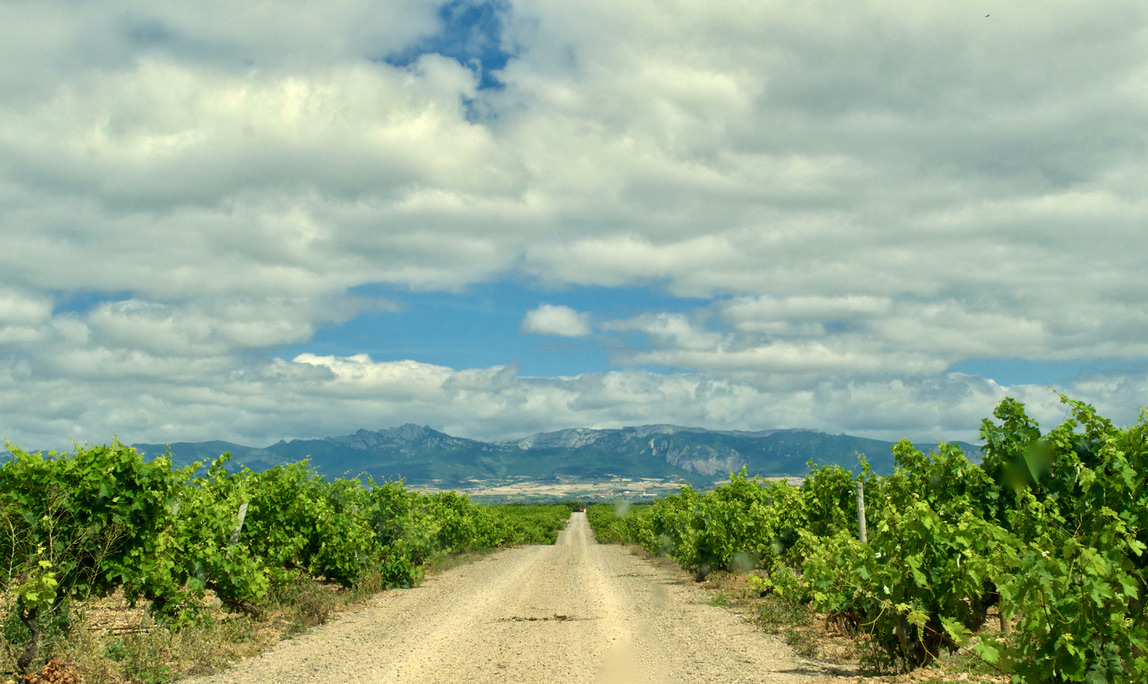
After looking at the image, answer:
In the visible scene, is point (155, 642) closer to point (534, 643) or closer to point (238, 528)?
point (238, 528)

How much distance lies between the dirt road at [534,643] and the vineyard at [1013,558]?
5.60ft

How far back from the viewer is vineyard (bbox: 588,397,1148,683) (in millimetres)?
6191

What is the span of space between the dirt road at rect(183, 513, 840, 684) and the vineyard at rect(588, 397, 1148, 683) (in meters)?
1.71

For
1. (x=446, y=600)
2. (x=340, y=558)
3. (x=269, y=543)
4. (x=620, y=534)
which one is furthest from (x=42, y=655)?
(x=620, y=534)

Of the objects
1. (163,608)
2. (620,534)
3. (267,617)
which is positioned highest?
(163,608)

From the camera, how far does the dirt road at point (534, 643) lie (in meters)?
10.5

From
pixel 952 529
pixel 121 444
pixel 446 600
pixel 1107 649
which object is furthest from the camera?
pixel 446 600

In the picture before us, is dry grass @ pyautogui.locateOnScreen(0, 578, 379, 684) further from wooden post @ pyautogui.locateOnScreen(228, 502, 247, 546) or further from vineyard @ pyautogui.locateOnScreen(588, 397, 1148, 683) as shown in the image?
vineyard @ pyautogui.locateOnScreen(588, 397, 1148, 683)

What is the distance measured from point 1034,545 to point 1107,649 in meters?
0.98

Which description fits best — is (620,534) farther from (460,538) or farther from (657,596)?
(657,596)

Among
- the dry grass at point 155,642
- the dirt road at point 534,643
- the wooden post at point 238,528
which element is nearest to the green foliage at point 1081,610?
the dirt road at point 534,643

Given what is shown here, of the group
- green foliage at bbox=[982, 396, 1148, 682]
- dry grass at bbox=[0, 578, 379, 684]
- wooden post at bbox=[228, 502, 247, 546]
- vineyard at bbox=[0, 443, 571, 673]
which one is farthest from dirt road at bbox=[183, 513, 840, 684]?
green foliage at bbox=[982, 396, 1148, 682]

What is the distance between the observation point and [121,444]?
409 inches

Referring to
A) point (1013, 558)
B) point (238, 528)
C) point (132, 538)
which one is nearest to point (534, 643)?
point (238, 528)
